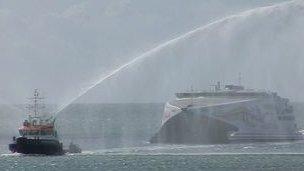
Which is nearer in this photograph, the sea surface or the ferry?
the sea surface

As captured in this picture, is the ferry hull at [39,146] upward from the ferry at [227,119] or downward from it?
downward

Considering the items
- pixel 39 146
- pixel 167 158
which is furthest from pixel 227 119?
pixel 39 146

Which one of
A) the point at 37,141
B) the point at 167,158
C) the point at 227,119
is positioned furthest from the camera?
the point at 227,119

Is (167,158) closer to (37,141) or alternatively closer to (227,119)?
(37,141)

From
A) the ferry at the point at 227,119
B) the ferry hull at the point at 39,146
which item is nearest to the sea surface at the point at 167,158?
the ferry hull at the point at 39,146

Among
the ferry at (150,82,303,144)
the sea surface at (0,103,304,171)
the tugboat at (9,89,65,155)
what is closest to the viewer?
the sea surface at (0,103,304,171)

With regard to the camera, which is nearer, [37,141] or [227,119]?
[37,141]

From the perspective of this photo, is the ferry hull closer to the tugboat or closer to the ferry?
the tugboat

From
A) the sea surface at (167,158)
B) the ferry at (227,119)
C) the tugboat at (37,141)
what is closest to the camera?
the sea surface at (167,158)

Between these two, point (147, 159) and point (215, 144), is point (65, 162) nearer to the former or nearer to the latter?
point (147, 159)

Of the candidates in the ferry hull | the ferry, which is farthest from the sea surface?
the ferry

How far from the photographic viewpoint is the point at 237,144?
167000mm

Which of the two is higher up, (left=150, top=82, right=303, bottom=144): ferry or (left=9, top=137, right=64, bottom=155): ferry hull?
(left=150, top=82, right=303, bottom=144): ferry

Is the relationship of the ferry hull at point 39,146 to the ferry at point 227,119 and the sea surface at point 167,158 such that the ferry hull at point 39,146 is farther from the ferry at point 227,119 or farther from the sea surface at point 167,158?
the ferry at point 227,119
